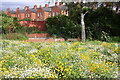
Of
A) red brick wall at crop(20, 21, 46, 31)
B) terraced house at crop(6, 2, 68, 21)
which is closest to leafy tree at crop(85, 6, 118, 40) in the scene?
terraced house at crop(6, 2, 68, 21)

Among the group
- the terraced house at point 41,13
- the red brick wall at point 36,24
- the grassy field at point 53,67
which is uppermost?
the terraced house at point 41,13

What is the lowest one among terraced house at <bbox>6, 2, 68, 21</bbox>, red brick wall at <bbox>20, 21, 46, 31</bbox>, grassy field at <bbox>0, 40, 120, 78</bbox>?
grassy field at <bbox>0, 40, 120, 78</bbox>

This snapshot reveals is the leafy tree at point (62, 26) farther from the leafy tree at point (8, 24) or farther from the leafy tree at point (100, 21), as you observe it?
the leafy tree at point (8, 24)

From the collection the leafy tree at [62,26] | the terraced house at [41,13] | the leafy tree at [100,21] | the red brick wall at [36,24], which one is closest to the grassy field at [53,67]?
the leafy tree at [62,26]

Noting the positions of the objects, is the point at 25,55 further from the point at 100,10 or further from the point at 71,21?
the point at 100,10

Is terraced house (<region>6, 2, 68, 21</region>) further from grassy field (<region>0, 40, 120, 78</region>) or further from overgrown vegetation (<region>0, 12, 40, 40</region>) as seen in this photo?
grassy field (<region>0, 40, 120, 78</region>)

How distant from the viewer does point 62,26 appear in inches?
427

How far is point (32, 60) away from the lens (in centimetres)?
417

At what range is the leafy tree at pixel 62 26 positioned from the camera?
32.9ft

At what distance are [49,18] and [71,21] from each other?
1.47 metres

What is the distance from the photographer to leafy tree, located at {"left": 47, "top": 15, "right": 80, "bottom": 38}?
10.0 meters

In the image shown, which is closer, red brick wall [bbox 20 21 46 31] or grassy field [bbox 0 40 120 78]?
grassy field [bbox 0 40 120 78]

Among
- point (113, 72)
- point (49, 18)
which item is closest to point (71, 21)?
point (49, 18)

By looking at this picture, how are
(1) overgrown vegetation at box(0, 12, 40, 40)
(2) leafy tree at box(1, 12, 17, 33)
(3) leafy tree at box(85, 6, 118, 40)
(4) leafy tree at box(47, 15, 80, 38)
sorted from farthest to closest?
(3) leafy tree at box(85, 6, 118, 40)
(4) leafy tree at box(47, 15, 80, 38)
(2) leafy tree at box(1, 12, 17, 33)
(1) overgrown vegetation at box(0, 12, 40, 40)
